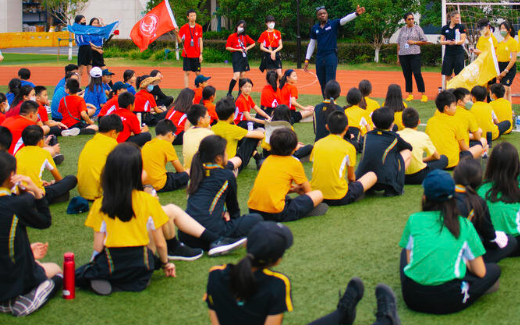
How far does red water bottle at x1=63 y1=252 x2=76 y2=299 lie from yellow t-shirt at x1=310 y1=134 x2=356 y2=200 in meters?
2.75

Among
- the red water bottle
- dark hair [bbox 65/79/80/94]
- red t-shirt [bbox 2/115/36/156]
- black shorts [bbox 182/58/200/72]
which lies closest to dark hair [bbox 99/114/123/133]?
red t-shirt [bbox 2/115/36/156]

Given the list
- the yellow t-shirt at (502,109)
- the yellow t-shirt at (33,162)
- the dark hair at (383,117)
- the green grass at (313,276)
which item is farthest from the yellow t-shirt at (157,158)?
the yellow t-shirt at (502,109)

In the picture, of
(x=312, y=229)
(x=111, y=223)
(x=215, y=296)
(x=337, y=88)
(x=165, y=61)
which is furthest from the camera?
(x=165, y=61)

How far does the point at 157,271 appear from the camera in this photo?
4.81 meters

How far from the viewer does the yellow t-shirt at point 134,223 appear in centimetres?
424

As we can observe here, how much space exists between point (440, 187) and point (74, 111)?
769cm

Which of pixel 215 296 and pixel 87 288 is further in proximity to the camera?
pixel 87 288

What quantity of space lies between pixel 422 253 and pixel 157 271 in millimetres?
2046

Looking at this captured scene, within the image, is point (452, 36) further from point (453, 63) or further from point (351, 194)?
point (351, 194)

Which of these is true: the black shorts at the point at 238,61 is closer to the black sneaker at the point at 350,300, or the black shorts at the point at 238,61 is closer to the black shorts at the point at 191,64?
the black shorts at the point at 191,64

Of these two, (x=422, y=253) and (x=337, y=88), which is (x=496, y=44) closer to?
(x=337, y=88)

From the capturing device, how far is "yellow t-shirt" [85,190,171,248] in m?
4.24

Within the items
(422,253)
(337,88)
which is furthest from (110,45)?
(422,253)

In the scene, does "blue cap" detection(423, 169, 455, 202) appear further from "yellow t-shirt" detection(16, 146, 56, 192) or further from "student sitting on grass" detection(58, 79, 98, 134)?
"student sitting on grass" detection(58, 79, 98, 134)
